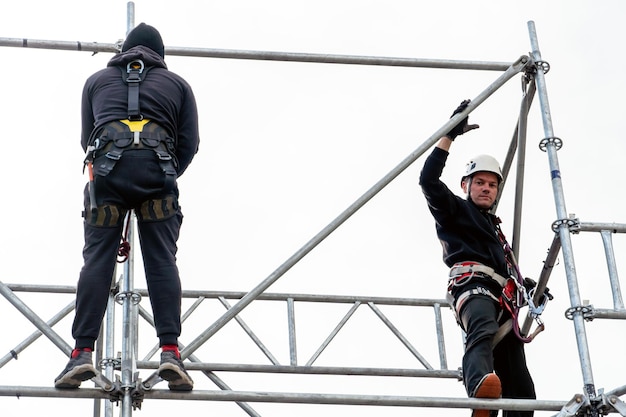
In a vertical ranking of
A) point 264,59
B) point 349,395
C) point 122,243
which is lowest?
point 349,395

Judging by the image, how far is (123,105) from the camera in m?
8.63

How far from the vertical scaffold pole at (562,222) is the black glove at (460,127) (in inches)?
23.5

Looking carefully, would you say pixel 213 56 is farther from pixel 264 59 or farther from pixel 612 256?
pixel 612 256

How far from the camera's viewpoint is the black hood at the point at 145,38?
9.20 metres

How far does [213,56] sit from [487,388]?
346 cm

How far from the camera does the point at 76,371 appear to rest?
793cm

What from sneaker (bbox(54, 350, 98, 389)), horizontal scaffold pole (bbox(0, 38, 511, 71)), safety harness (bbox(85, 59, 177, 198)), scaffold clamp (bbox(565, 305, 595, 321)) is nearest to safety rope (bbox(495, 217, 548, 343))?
scaffold clamp (bbox(565, 305, 595, 321))

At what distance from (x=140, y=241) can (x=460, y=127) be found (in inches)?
95.1

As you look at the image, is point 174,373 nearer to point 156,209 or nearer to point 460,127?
point 156,209

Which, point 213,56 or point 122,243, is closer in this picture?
point 122,243

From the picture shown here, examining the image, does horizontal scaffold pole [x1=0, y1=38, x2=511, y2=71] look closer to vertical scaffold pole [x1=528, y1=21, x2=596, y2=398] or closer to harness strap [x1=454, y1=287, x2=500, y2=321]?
vertical scaffold pole [x1=528, y1=21, x2=596, y2=398]

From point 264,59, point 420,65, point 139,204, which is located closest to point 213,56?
point 264,59

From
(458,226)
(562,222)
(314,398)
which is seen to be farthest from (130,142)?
(562,222)

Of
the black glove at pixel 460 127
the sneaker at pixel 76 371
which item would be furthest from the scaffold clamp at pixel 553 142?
the sneaker at pixel 76 371
